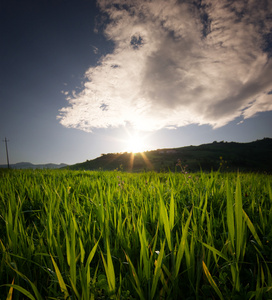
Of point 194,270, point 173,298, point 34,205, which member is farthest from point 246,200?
point 34,205

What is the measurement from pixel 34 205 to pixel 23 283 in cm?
123

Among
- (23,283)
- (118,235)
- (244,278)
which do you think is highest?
(118,235)

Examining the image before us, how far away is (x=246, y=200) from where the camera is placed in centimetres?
182

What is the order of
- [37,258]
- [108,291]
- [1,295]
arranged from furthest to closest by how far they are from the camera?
[37,258] < [1,295] < [108,291]

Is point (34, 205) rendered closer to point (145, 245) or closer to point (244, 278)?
point (145, 245)

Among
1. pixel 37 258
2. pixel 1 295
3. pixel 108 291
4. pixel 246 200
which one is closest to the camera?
pixel 108 291

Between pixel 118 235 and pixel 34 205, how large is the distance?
1.42m

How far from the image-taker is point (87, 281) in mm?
666

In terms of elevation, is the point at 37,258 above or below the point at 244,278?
above

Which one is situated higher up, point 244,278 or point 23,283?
point 23,283

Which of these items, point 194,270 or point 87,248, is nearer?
point 194,270

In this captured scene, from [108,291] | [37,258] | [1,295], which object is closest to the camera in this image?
[108,291]

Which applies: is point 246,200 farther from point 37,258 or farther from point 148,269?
point 37,258

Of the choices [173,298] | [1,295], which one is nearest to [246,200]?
[173,298]
